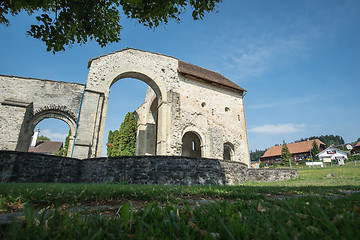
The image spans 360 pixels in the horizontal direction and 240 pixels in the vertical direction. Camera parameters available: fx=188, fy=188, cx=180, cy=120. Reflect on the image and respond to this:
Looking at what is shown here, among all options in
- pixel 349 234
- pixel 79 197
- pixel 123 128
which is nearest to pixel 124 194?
pixel 79 197

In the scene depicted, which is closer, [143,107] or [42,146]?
[143,107]

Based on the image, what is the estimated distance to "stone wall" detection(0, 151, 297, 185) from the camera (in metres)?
6.80

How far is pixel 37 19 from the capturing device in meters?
4.66

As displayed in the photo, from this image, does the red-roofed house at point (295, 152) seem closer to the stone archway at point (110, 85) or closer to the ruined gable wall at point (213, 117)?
the ruined gable wall at point (213, 117)

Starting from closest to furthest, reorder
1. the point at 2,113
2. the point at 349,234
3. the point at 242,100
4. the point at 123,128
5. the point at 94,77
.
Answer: the point at 349,234 → the point at 2,113 → the point at 94,77 → the point at 242,100 → the point at 123,128

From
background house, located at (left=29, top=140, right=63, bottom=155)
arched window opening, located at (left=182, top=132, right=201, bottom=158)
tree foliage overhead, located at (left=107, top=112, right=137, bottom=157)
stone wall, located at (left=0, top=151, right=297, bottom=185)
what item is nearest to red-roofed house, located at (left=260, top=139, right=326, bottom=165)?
arched window opening, located at (left=182, top=132, right=201, bottom=158)

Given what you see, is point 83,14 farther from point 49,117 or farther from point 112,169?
point 49,117

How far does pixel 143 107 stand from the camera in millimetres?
20516

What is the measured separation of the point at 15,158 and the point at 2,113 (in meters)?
7.77

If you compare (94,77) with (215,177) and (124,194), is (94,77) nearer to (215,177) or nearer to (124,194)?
(215,177)

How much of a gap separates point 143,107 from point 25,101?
1008cm

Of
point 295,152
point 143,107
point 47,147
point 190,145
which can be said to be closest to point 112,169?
point 143,107

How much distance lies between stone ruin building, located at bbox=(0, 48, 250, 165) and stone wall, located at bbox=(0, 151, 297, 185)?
335cm

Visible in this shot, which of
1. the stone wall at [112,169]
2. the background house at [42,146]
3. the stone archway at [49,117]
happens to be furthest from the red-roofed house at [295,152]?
the background house at [42,146]
